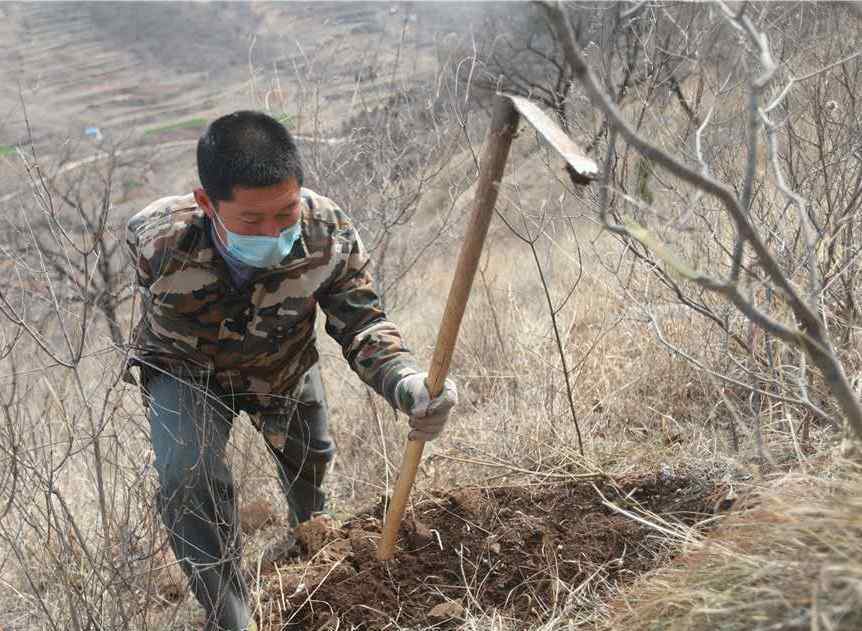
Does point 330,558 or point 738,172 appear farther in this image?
point 738,172

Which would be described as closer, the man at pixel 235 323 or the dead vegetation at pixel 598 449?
the dead vegetation at pixel 598 449

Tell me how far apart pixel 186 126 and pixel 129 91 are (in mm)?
5717

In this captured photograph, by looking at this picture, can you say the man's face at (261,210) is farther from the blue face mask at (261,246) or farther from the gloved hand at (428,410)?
the gloved hand at (428,410)

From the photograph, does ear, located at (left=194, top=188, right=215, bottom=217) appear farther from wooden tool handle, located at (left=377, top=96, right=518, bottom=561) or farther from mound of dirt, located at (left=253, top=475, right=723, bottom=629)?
mound of dirt, located at (left=253, top=475, right=723, bottom=629)

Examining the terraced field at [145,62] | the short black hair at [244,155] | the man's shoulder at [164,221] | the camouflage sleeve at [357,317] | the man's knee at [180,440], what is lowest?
the terraced field at [145,62]

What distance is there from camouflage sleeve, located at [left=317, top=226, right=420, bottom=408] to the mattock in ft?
1.23

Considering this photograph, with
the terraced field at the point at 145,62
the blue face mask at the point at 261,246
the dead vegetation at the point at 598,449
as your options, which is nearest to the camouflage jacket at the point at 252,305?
the blue face mask at the point at 261,246

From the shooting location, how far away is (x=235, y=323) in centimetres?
261

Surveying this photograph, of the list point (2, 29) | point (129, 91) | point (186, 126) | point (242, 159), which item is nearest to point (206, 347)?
point (242, 159)

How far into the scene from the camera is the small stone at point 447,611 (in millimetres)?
2217

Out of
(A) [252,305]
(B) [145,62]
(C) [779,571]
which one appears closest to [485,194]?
(C) [779,571]

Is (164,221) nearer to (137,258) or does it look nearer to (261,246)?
(137,258)

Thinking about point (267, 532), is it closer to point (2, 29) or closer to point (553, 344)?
point (553, 344)

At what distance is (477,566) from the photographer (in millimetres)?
2371
